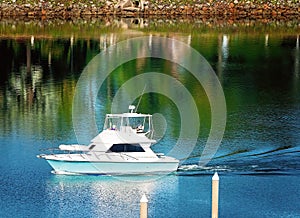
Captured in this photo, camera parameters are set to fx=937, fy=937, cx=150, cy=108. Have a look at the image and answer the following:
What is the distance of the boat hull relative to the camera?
3766 centimetres

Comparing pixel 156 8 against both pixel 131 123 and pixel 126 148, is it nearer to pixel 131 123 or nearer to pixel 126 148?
pixel 131 123

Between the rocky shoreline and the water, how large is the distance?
17940mm

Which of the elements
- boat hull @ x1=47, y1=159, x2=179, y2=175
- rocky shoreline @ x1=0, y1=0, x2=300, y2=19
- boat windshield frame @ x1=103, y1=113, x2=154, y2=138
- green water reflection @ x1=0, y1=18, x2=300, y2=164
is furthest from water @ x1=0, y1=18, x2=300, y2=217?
rocky shoreline @ x1=0, y1=0, x2=300, y2=19

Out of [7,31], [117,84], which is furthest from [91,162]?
[7,31]

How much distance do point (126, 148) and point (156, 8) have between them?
201 ft

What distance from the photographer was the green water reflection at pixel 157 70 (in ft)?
155

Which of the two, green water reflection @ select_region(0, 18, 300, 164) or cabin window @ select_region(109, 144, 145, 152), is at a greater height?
cabin window @ select_region(109, 144, 145, 152)

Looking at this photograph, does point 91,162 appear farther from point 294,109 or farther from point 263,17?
point 263,17

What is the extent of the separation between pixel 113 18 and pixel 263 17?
15.6m

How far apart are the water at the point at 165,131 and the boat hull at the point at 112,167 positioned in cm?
31

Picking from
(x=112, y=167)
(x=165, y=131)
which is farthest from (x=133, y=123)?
(x=112, y=167)

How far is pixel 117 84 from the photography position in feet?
192

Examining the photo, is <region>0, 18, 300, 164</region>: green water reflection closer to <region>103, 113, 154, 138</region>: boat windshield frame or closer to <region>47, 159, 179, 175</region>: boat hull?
<region>103, 113, 154, 138</region>: boat windshield frame

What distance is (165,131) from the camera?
45.3 m
